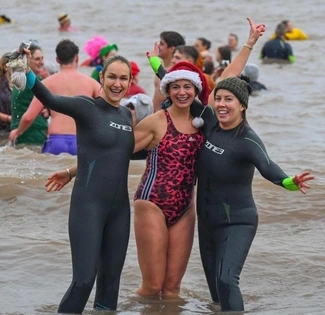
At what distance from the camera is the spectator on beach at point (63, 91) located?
410 inches

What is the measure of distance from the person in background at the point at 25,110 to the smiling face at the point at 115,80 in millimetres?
4896

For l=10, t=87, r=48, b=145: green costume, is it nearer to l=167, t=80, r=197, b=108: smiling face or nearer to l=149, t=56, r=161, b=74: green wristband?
l=149, t=56, r=161, b=74: green wristband

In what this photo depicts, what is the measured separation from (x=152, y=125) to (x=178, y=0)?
32.0 m

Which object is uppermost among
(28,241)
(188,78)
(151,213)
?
(188,78)

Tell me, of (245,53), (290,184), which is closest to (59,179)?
(290,184)

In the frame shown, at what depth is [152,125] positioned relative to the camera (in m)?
6.64

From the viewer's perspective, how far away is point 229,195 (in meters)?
6.52

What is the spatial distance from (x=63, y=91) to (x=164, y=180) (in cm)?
399

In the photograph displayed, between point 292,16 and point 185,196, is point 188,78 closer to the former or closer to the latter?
point 185,196

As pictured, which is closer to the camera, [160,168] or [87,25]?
[160,168]

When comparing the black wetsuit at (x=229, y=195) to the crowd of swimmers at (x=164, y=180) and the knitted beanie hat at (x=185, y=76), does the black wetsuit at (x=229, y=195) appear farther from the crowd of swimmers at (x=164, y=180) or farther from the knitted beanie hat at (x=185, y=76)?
the knitted beanie hat at (x=185, y=76)

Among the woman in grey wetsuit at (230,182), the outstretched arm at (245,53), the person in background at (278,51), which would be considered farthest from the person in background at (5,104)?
the person in background at (278,51)

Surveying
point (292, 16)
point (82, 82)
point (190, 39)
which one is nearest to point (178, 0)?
point (292, 16)

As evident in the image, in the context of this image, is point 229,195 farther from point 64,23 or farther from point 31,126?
point 64,23
